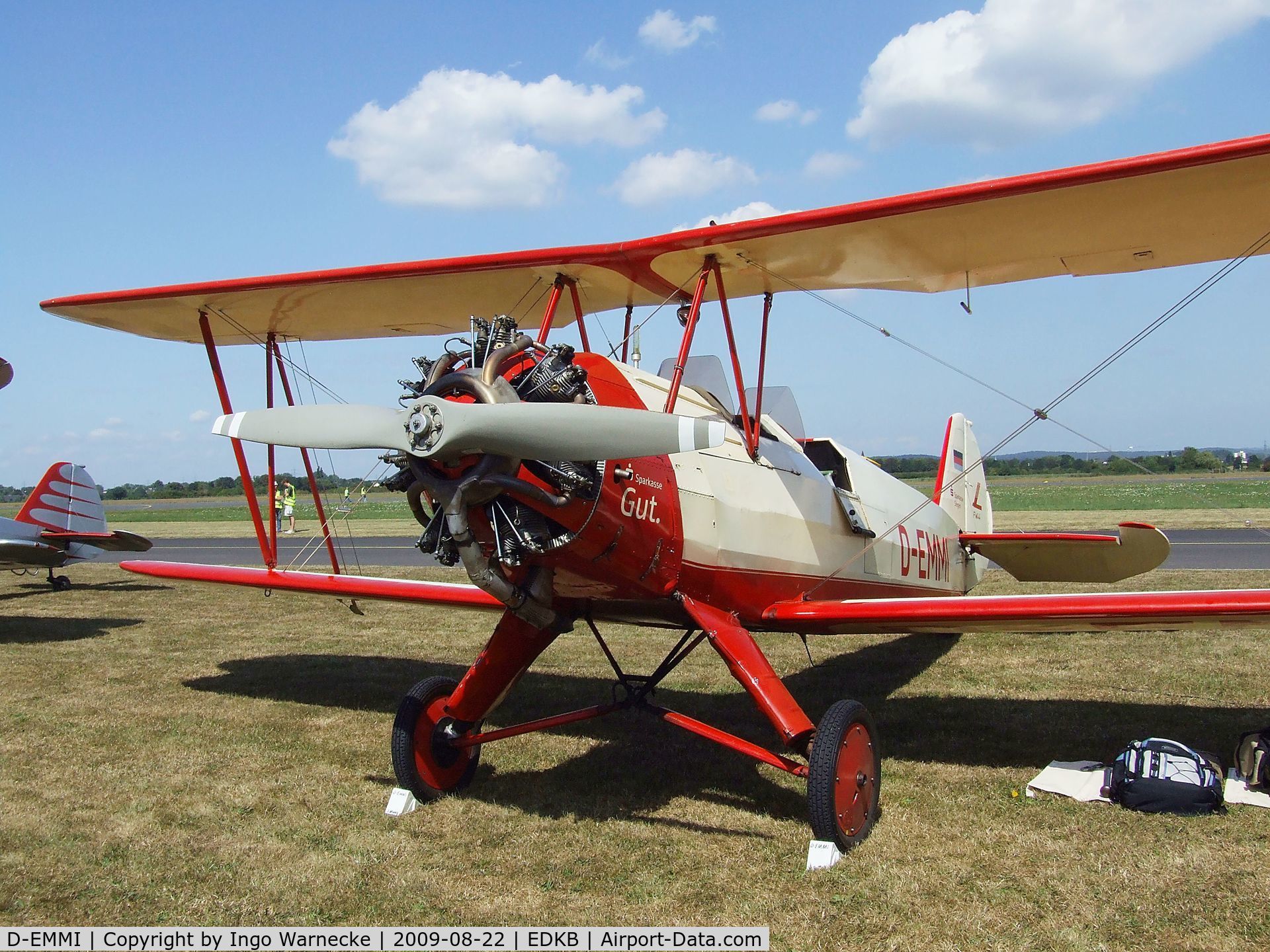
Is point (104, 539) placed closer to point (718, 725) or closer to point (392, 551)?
point (392, 551)

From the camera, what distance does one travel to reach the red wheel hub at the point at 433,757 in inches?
200

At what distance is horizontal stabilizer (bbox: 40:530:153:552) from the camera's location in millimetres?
13258

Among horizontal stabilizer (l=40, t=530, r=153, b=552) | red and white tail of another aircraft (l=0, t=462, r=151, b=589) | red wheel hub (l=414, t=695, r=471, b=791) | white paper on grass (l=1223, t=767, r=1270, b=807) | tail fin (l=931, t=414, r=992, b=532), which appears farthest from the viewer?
horizontal stabilizer (l=40, t=530, r=153, b=552)

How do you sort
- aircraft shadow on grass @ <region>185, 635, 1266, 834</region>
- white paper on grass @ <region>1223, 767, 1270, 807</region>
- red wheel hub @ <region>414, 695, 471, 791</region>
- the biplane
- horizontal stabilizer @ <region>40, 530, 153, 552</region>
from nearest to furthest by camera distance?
the biplane < white paper on grass @ <region>1223, 767, 1270, 807</region> < red wheel hub @ <region>414, 695, 471, 791</region> < aircraft shadow on grass @ <region>185, 635, 1266, 834</region> < horizontal stabilizer @ <region>40, 530, 153, 552</region>

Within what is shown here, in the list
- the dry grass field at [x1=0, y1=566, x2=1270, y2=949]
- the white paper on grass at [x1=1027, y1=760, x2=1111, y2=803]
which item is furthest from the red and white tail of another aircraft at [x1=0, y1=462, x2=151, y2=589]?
the white paper on grass at [x1=1027, y1=760, x2=1111, y2=803]

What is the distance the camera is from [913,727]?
6406 millimetres

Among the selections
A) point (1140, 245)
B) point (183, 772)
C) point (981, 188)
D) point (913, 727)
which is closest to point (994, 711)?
point (913, 727)

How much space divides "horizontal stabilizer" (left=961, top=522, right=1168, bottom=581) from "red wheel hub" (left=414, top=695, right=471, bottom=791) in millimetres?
4571

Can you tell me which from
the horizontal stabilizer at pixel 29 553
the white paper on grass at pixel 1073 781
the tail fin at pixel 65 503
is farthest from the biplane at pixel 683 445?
the tail fin at pixel 65 503

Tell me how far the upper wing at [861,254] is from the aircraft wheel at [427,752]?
251 cm

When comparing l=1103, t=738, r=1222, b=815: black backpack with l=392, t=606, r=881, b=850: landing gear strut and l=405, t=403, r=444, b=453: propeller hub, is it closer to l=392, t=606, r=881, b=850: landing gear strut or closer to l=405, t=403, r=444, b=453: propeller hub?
l=392, t=606, r=881, b=850: landing gear strut

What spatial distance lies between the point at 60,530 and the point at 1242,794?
14.5m

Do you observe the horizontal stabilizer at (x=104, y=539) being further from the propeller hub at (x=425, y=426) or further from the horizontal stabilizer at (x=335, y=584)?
the propeller hub at (x=425, y=426)

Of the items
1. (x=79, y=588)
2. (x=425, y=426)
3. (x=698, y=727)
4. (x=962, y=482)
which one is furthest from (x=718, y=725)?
(x=79, y=588)
